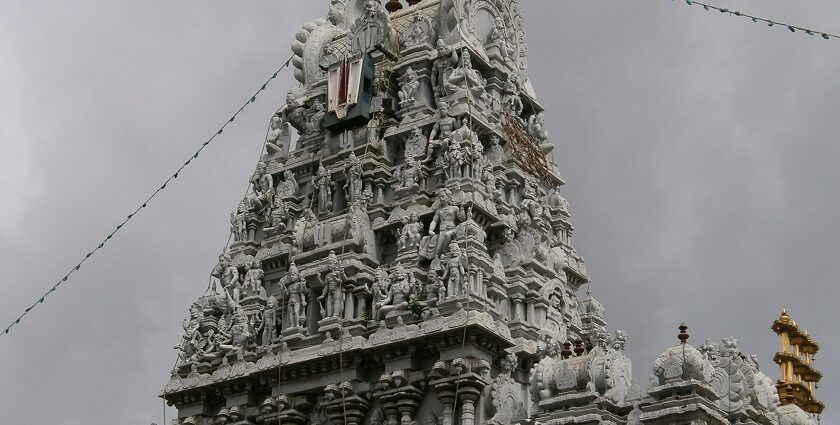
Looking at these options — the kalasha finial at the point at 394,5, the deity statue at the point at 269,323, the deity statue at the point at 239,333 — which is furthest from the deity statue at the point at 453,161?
the kalasha finial at the point at 394,5

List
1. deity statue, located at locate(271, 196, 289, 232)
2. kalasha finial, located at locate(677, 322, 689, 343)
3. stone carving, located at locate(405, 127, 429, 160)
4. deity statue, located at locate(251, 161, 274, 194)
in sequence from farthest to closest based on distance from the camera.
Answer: deity statue, located at locate(251, 161, 274, 194), deity statue, located at locate(271, 196, 289, 232), stone carving, located at locate(405, 127, 429, 160), kalasha finial, located at locate(677, 322, 689, 343)

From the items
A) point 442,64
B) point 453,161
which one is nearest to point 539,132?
point 442,64

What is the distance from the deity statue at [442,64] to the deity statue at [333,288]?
6014 millimetres

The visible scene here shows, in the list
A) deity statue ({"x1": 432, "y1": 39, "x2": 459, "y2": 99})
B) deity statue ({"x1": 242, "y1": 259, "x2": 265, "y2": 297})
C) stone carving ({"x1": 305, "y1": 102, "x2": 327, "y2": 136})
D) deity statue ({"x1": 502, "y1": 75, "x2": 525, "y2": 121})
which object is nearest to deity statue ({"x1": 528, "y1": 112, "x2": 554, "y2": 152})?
deity statue ({"x1": 502, "y1": 75, "x2": 525, "y2": 121})

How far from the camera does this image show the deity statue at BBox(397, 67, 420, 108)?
37812 millimetres

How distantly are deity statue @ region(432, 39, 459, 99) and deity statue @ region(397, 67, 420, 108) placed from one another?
499 mm

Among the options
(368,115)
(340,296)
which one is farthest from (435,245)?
(368,115)

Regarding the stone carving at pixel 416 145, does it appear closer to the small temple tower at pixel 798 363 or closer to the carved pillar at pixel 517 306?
Answer: the carved pillar at pixel 517 306

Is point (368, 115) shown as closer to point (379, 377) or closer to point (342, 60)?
point (342, 60)

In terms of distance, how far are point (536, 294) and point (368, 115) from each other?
7.22 m

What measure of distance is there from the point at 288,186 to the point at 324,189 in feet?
5.40

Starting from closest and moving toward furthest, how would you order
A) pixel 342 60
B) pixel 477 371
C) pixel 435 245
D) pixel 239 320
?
pixel 477 371 → pixel 435 245 → pixel 239 320 → pixel 342 60

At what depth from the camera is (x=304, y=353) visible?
112 feet

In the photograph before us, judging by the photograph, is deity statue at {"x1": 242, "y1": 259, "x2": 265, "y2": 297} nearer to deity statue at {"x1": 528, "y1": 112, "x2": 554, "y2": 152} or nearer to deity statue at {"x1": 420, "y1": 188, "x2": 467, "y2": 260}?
deity statue at {"x1": 420, "y1": 188, "x2": 467, "y2": 260}
